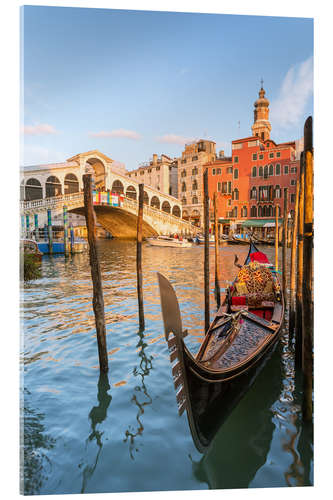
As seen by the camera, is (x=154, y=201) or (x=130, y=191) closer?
(x=130, y=191)

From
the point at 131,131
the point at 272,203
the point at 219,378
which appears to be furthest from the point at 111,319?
Answer: the point at 272,203

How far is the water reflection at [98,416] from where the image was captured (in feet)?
4.70

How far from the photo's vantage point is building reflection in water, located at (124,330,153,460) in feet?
5.49

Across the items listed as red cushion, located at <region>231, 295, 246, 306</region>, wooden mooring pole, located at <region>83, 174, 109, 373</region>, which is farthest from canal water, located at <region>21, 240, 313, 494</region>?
red cushion, located at <region>231, 295, 246, 306</region>

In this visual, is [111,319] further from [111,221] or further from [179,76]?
[111,221]

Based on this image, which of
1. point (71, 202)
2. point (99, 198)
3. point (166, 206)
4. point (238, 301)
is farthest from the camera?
point (166, 206)

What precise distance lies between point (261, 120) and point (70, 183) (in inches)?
436

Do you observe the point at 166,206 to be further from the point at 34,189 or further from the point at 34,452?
the point at 34,452

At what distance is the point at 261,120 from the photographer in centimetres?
1867

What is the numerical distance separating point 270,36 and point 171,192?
21.3m

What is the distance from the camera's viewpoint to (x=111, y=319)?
378 cm

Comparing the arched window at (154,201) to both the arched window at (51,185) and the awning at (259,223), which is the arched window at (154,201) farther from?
the awning at (259,223)

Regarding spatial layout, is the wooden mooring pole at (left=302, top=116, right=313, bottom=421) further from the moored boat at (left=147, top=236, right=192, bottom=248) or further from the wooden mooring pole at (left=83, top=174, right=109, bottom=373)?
the moored boat at (left=147, top=236, right=192, bottom=248)

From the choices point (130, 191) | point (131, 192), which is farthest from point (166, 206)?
point (130, 191)
